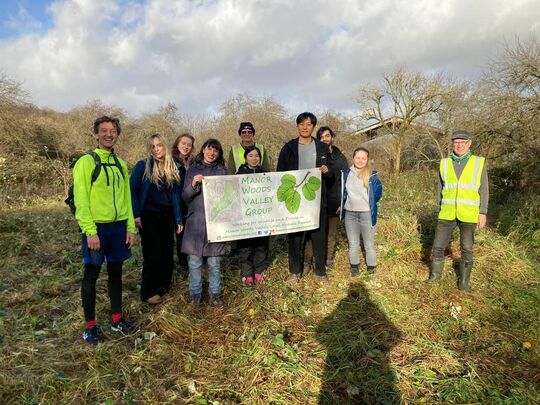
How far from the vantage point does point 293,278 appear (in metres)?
5.08

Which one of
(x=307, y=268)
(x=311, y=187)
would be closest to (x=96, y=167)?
(x=311, y=187)

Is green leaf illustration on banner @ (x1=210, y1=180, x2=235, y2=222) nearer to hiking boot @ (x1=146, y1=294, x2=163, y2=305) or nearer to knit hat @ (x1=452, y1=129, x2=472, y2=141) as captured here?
hiking boot @ (x1=146, y1=294, x2=163, y2=305)

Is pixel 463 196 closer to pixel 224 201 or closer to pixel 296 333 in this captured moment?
pixel 296 333

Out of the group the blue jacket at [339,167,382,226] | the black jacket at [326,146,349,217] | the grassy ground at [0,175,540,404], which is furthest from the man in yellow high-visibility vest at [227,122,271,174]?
the grassy ground at [0,175,540,404]

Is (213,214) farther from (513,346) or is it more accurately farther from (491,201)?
(491,201)

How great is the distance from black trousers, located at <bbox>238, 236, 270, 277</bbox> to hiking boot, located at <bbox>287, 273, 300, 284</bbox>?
394mm

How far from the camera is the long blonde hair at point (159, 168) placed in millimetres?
4141

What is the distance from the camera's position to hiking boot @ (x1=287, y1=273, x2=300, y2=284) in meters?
5.05

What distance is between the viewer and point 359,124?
2198 cm

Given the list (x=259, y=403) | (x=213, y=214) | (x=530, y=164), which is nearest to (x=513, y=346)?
(x=259, y=403)

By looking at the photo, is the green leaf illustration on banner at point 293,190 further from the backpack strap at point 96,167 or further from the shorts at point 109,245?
the backpack strap at point 96,167

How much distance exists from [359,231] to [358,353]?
2042mm

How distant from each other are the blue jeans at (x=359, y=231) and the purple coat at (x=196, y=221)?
6.73 feet

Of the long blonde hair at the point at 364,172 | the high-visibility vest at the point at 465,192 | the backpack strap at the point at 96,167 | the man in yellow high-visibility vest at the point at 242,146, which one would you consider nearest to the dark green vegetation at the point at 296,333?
the long blonde hair at the point at 364,172
